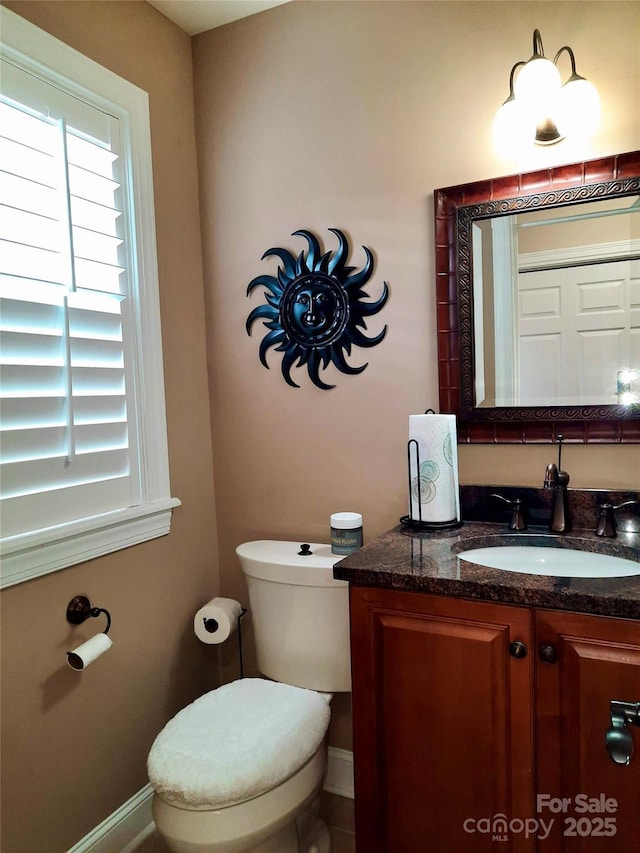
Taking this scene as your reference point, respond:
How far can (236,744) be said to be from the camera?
1.28 metres

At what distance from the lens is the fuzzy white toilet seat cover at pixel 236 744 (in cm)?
119

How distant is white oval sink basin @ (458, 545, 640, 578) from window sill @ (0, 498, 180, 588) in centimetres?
91

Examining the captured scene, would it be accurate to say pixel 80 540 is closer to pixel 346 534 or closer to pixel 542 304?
pixel 346 534

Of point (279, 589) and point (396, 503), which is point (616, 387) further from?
point (279, 589)

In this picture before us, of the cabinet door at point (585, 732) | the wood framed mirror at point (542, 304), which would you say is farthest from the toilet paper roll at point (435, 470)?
the cabinet door at point (585, 732)

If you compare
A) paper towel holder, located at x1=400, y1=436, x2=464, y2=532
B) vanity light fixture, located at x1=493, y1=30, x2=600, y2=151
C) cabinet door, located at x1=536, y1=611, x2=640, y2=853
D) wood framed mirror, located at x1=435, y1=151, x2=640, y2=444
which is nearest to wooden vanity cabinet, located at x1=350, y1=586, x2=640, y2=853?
cabinet door, located at x1=536, y1=611, x2=640, y2=853

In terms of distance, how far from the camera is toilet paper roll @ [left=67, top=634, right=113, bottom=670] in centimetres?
133

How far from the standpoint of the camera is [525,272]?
1475 mm

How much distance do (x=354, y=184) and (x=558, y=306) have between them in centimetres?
71

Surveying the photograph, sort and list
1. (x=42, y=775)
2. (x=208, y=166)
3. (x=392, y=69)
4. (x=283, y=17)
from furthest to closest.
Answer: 1. (x=208, y=166)
2. (x=283, y=17)
3. (x=392, y=69)
4. (x=42, y=775)

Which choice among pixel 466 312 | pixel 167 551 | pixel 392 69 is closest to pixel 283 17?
pixel 392 69

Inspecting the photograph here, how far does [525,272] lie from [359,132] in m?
0.66

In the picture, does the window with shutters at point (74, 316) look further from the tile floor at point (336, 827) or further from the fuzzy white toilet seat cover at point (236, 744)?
the tile floor at point (336, 827)

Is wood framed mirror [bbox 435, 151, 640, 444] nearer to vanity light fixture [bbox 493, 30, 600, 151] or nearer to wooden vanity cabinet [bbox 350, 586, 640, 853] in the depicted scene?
vanity light fixture [bbox 493, 30, 600, 151]
